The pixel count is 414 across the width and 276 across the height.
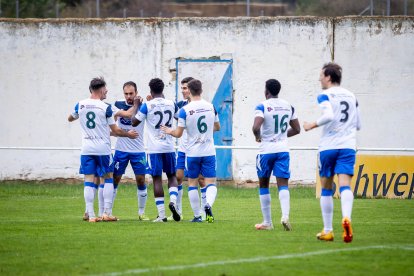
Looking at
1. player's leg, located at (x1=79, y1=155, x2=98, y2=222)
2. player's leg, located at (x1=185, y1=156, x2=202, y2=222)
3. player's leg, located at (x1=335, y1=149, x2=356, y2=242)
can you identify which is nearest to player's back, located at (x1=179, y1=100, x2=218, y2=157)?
player's leg, located at (x1=185, y1=156, x2=202, y2=222)

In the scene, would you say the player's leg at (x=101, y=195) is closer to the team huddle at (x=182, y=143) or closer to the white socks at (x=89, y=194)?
the team huddle at (x=182, y=143)

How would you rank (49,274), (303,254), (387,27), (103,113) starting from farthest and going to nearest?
(387,27) → (103,113) → (303,254) → (49,274)

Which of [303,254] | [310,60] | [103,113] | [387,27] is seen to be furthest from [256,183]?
[303,254]

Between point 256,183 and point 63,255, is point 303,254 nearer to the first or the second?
point 63,255

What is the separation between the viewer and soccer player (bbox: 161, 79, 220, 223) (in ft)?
51.1

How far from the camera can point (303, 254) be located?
11.5 meters

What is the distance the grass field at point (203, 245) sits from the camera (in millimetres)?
10469

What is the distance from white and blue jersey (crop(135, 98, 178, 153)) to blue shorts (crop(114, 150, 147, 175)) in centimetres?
61

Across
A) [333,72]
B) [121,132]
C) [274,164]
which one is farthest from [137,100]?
[333,72]

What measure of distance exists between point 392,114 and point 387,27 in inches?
97.7

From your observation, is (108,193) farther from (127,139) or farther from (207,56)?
(207,56)

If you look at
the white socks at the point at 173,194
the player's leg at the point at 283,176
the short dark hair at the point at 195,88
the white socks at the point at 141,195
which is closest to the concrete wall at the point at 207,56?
the white socks at the point at 141,195

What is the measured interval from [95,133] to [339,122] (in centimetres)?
486

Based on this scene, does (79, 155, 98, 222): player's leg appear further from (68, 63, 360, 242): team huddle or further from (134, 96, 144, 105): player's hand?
(134, 96, 144, 105): player's hand
